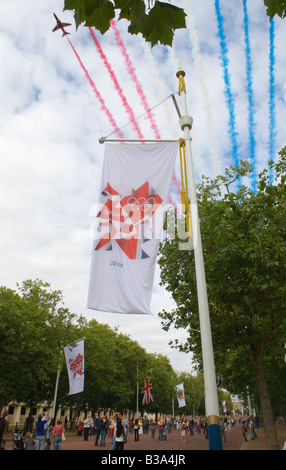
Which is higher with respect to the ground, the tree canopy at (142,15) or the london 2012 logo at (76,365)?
the london 2012 logo at (76,365)

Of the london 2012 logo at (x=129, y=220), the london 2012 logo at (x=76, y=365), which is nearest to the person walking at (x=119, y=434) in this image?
the london 2012 logo at (x=76, y=365)

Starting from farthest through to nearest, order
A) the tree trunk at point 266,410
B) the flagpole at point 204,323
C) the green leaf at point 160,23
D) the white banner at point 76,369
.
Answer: the white banner at point 76,369 → the tree trunk at point 266,410 → the flagpole at point 204,323 → the green leaf at point 160,23

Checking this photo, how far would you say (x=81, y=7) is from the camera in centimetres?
378

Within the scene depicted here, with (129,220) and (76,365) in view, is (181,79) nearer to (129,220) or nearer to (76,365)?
(129,220)

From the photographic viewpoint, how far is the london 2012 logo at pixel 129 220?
729 centimetres

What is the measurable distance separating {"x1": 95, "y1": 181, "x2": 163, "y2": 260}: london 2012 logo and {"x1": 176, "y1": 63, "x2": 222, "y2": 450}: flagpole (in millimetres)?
901

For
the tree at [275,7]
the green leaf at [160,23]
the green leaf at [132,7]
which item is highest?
the tree at [275,7]

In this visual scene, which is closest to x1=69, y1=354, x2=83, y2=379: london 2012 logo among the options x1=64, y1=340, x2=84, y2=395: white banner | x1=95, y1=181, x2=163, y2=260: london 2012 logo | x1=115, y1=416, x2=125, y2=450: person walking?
x1=64, y1=340, x2=84, y2=395: white banner

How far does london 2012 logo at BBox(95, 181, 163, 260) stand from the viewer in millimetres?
7285

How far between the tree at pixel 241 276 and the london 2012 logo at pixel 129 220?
20.6 ft

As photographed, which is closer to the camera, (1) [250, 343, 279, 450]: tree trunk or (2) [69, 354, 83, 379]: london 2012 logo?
(1) [250, 343, 279, 450]: tree trunk

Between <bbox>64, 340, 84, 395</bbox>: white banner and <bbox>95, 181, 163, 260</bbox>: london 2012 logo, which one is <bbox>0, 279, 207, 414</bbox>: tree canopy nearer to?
<bbox>64, 340, 84, 395</bbox>: white banner

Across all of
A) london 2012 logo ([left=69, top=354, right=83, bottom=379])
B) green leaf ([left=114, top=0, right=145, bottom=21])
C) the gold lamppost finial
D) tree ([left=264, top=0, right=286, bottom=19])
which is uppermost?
the gold lamppost finial

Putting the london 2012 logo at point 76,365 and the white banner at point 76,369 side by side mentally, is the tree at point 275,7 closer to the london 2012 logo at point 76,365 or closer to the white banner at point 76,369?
the white banner at point 76,369
